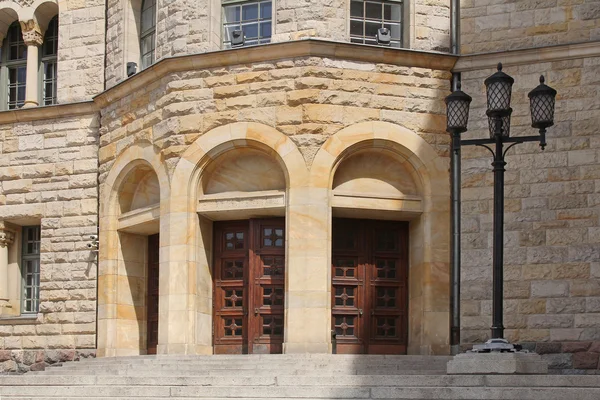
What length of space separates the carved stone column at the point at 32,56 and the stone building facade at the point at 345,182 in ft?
9.98

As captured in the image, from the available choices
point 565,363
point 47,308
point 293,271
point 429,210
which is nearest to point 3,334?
point 47,308

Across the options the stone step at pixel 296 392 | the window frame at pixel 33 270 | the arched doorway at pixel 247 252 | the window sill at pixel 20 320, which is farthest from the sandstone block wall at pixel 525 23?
the window sill at pixel 20 320

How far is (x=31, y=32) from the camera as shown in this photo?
25.2 m

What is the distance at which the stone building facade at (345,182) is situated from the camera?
20.4m

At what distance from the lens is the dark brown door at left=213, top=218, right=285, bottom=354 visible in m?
21.4

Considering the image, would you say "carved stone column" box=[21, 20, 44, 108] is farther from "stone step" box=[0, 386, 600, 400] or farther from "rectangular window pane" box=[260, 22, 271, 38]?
"stone step" box=[0, 386, 600, 400]

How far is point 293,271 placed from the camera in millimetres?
20375

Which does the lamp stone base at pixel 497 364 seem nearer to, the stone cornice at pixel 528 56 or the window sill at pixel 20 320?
the stone cornice at pixel 528 56

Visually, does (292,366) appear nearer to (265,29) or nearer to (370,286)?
(370,286)

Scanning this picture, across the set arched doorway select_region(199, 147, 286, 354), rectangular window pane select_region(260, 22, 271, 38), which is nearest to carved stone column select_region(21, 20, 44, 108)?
arched doorway select_region(199, 147, 286, 354)

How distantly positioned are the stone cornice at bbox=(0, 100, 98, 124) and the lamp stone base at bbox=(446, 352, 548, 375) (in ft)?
37.6

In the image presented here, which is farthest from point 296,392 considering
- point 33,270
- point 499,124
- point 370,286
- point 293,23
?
point 33,270

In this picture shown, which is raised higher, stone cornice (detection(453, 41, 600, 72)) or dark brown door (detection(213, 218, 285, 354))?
stone cornice (detection(453, 41, 600, 72))

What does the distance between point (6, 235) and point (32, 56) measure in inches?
158
